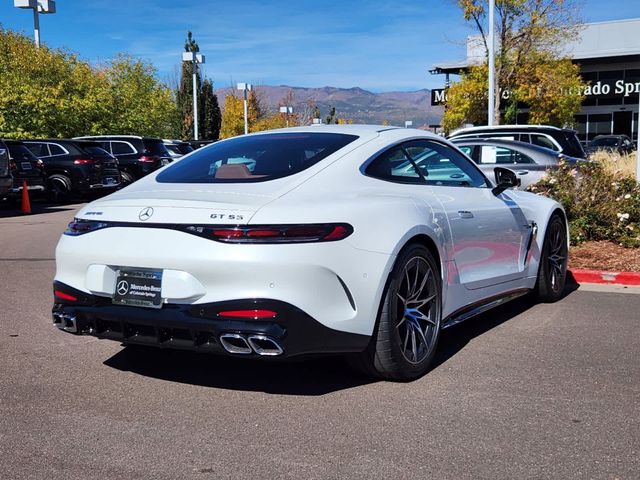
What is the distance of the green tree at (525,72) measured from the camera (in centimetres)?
2752

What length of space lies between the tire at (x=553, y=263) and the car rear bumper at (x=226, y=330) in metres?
3.06

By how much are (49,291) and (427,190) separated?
4305 mm

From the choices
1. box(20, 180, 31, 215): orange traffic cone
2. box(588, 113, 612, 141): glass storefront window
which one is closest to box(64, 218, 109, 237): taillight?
box(20, 180, 31, 215): orange traffic cone

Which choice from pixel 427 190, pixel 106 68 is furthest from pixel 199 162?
pixel 106 68

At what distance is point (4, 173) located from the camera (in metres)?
15.5

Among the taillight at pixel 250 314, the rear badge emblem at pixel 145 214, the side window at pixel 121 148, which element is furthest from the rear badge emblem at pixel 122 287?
the side window at pixel 121 148

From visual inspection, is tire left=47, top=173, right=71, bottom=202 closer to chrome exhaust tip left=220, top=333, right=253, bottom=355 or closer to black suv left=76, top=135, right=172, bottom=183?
black suv left=76, top=135, right=172, bottom=183

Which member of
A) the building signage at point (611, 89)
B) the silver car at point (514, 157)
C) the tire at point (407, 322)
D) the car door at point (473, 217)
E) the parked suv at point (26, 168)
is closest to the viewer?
the tire at point (407, 322)

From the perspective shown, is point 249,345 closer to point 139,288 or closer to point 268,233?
point 268,233

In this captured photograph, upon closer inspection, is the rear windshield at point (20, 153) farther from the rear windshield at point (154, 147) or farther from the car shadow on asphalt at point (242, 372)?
the car shadow on asphalt at point (242, 372)

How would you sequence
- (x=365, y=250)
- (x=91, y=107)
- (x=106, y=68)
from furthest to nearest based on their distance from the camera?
(x=106, y=68) < (x=91, y=107) < (x=365, y=250)

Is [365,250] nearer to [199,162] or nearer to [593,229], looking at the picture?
[199,162]

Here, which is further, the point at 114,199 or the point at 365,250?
the point at 114,199

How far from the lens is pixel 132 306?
154 inches
